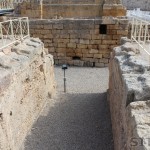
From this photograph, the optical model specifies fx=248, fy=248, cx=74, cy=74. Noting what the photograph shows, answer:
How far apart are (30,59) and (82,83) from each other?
380 centimetres

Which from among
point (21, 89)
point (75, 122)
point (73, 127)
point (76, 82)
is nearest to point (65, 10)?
point (76, 82)

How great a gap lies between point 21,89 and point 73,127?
170 centimetres

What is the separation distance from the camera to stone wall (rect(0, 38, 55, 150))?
4.34 m

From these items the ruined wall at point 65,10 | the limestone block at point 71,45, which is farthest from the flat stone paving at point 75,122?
the ruined wall at point 65,10

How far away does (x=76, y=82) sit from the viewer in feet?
31.2

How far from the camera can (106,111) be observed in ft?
22.3

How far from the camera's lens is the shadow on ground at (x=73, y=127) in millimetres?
5387

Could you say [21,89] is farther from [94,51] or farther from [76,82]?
[94,51]

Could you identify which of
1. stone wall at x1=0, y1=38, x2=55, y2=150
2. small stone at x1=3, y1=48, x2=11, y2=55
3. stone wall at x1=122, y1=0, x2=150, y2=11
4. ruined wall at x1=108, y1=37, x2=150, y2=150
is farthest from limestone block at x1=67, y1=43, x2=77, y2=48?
stone wall at x1=122, y1=0, x2=150, y2=11

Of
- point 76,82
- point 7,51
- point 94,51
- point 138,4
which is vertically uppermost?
point 138,4

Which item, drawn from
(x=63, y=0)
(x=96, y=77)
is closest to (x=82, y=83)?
(x=96, y=77)

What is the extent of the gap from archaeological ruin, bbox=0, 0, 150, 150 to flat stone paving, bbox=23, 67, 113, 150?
24 mm

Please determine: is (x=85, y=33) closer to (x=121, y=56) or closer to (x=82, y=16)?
(x=82, y=16)

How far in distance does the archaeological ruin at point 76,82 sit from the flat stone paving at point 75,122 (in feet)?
0.08
